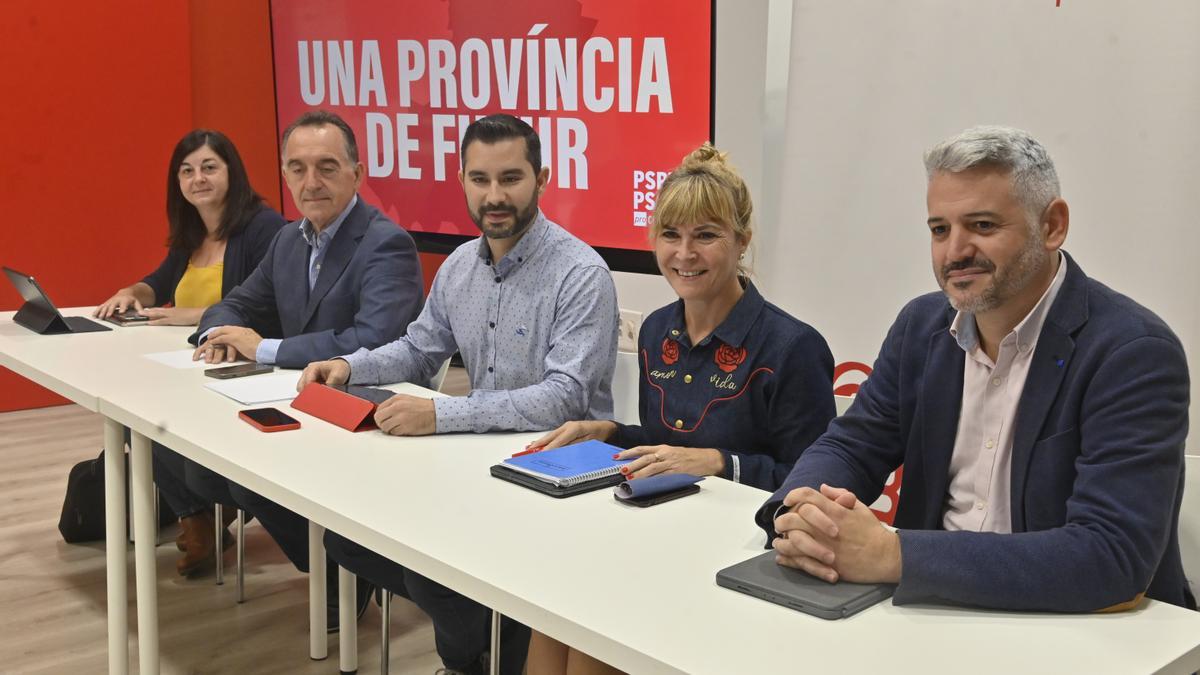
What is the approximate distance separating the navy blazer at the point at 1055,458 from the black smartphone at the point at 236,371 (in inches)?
63.3

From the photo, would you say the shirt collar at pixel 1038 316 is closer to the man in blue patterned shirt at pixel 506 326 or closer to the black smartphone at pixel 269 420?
the man in blue patterned shirt at pixel 506 326

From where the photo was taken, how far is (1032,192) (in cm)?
161

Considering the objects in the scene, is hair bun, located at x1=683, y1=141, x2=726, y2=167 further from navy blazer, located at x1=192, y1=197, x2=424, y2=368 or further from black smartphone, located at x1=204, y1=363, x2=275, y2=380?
black smartphone, located at x1=204, y1=363, x2=275, y2=380

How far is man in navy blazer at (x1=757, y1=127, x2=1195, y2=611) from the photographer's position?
56.2 inches

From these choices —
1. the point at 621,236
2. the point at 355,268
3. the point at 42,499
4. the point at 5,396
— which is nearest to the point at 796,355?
the point at 355,268

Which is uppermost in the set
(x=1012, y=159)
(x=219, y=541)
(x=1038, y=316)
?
(x=1012, y=159)

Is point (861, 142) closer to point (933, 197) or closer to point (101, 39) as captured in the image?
point (933, 197)

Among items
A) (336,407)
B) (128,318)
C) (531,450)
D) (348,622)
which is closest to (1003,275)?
(531,450)

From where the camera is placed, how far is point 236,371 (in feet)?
9.51

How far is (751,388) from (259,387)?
1.22 meters

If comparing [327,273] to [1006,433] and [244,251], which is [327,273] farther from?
[1006,433]

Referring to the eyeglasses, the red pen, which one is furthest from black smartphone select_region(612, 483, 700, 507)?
the eyeglasses

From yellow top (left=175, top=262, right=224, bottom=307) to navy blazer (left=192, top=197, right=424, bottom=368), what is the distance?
443mm

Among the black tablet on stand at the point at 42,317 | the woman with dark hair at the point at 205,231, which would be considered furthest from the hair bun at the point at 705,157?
the black tablet on stand at the point at 42,317
